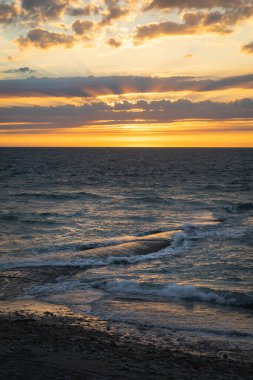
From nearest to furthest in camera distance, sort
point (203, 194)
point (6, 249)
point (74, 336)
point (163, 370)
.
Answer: point (163, 370), point (74, 336), point (6, 249), point (203, 194)

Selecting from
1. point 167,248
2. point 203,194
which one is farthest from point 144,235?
point 203,194

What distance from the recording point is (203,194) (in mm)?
46750

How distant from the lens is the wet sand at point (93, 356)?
718 centimetres

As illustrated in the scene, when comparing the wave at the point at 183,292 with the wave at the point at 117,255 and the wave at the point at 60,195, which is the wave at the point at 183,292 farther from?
the wave at the point at 60,195

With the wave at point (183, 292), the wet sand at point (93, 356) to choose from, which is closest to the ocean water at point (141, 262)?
the wave at point (183, 292)

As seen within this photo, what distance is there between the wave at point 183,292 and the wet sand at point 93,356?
3.17m

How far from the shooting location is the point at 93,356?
25.9ft

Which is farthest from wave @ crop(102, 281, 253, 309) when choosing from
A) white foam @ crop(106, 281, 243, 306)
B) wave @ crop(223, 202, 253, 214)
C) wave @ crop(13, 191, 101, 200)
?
wave @ crop(13, 191, 101, 200)

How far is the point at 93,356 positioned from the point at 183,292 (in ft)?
17.0

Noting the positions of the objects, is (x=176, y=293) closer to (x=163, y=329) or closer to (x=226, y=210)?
(x=163, y=329)

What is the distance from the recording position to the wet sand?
23.6 ft

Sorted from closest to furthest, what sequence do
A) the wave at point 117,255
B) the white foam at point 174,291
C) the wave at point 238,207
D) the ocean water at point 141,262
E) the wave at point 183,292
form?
1. the ocean water at point 141,262
2. the wave at point 183,292
3. the white foam at point 174,291
4. the wave at point 117,255
5. the wave at point 238,207

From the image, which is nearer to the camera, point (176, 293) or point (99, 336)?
point (99, 336)

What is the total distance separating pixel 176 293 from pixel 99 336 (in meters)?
4.19
